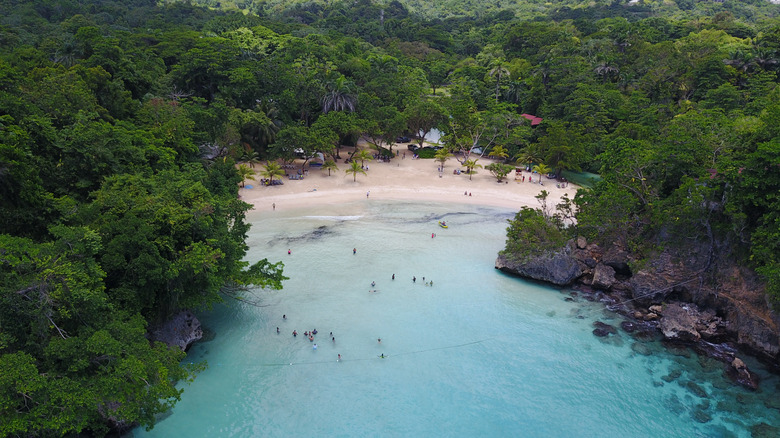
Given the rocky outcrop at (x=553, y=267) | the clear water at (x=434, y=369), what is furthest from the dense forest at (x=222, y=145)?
the clear water at (x=434, y=369)

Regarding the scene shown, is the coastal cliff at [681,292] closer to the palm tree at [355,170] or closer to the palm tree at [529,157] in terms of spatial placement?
the palm tree at [355,170]

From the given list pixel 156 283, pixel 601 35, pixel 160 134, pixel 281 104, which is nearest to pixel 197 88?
pixel 281 104

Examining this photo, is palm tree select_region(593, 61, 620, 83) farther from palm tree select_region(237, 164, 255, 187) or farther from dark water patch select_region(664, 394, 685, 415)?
dark water patch select_region(664, 394, 685, 415)

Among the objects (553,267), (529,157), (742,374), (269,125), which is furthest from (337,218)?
(742,374)

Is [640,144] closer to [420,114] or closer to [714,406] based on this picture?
[714,406]

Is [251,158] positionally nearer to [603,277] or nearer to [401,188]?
[401,188]
